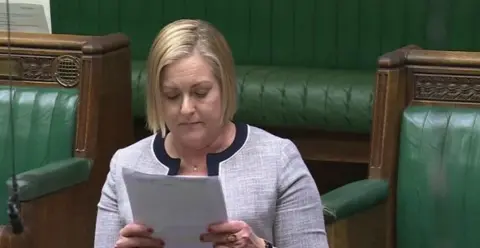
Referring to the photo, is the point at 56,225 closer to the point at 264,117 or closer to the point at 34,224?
the point at 34,224

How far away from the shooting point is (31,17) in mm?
4824

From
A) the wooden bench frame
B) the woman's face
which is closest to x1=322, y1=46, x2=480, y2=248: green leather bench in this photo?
the wooden bench frame

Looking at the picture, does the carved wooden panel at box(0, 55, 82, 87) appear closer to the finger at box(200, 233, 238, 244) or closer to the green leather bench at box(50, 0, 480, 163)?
the green leather bench at box(50, 0, 480, 163)

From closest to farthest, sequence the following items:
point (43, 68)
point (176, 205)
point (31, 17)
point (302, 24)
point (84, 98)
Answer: point (176, 205) < point (84, 98) < point (43, 68) < point (302, 24) < point (31, 17)

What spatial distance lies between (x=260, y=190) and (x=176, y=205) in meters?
0.20

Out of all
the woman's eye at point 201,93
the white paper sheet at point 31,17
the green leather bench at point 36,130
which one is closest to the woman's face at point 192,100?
the woman's eye at point 201,93

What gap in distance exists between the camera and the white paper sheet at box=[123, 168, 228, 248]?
173cm

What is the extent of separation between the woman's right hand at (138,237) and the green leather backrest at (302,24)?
2.78 metres

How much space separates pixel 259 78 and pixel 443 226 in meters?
1.44

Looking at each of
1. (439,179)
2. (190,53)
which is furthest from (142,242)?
(439,179)

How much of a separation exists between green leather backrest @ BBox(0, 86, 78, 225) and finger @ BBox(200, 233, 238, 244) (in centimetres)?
155

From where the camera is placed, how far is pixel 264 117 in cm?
410

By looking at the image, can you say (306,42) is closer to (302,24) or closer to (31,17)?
(302,24)

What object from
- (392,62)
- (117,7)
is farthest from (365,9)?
(392,62)
